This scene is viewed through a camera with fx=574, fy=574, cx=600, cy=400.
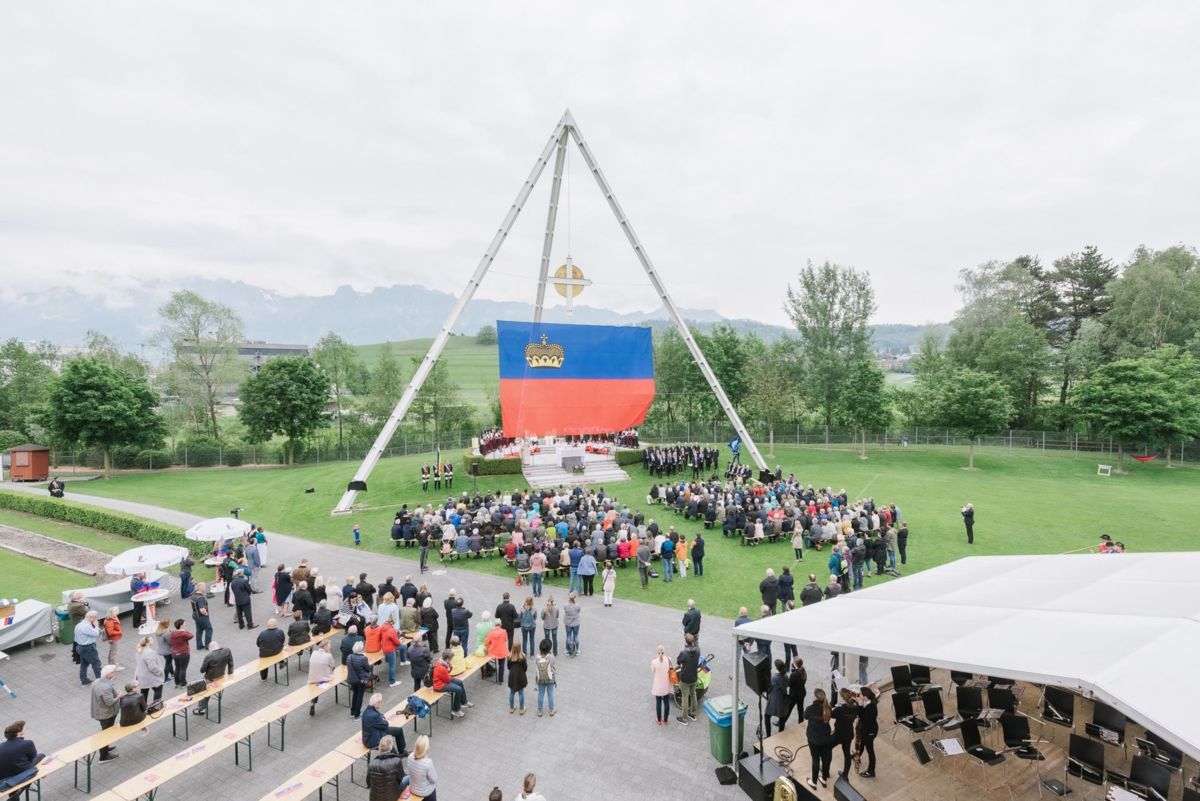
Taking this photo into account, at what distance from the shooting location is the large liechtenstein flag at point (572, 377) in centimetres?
2720

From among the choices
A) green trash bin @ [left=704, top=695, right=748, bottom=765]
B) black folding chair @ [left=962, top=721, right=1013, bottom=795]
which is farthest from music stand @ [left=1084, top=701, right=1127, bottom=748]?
green trash bin @ [left=704, top=695, right=748, bottom=765]

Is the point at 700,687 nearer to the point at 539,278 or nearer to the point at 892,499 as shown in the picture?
the point at 892,499

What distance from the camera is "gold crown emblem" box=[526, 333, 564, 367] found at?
1081 inches

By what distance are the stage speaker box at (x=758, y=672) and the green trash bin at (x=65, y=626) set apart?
597 inches

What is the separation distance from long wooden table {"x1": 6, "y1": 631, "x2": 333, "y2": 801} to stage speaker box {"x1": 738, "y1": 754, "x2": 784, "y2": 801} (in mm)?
8824

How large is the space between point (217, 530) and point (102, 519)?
1019 centimetres

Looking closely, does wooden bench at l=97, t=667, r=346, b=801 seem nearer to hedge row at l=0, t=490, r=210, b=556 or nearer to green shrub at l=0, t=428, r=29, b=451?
hedge row at l=0, t=490, r=210, b=556

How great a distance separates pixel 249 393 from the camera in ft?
134

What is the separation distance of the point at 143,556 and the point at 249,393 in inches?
1163

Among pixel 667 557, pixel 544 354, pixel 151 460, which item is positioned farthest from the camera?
pixel 151 460

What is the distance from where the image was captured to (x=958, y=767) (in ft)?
28.1

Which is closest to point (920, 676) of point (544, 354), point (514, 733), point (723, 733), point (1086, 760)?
point (1086, 760)

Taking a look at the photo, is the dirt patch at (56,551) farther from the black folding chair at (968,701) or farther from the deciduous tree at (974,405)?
the deciduous tree at (974,405)

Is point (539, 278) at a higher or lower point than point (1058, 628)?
higher
